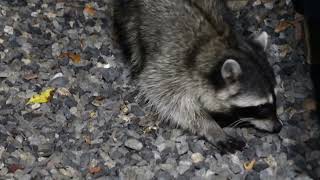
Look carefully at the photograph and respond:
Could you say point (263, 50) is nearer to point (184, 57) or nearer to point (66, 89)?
point (184, 57)

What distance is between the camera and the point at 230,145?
11.8 feet

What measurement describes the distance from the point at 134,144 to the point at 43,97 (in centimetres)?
63

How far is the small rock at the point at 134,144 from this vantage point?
3.59m

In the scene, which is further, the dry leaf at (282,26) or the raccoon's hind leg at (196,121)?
the dry leaf at (282,26)

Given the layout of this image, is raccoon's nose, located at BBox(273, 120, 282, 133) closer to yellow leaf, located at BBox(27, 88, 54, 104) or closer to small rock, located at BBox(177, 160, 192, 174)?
small rock, located at BBox(177, 160, 192, 174)

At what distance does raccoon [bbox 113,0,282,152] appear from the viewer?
3.51 metres

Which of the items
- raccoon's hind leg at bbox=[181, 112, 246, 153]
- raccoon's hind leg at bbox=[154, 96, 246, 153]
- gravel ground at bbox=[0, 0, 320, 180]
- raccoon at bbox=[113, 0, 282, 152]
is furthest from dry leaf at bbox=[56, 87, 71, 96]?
raccoon's hind leg at bbox=[181, 112, 246, 153]

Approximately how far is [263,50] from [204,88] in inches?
14.8

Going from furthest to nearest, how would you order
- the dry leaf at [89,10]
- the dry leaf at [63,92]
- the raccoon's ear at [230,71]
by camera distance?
the dry leaf at [89,10] → the dry leaf at [63,92] → the raccoon's ear at [230,71]

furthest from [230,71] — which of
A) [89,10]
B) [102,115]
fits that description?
[89,10]

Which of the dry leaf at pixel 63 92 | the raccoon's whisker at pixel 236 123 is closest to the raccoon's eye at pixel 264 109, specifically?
the raccoon's whisker at pixel 236 123

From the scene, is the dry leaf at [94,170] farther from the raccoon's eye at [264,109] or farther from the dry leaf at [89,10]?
the dry leaf at [89,10]

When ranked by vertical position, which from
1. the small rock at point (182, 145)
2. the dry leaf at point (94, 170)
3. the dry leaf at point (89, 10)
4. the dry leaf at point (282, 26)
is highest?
the dry leaf at point (282, 26)

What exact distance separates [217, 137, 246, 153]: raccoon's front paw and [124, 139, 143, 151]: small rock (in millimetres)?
403
